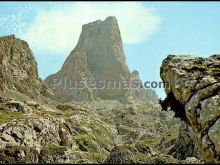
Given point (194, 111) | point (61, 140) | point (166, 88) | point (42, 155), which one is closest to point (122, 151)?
point (42, 155)

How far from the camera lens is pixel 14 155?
14212cm

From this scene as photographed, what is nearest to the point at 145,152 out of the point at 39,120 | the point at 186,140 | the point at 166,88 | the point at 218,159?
the point at 186,140

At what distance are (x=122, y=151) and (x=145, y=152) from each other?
185 feet

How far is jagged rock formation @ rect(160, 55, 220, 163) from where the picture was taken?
4975 centimetres

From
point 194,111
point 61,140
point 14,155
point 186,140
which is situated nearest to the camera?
point 194,111

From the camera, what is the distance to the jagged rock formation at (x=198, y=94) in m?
49.8

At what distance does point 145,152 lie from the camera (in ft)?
546

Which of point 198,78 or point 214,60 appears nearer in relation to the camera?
point 198,78

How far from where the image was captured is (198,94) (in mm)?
53000

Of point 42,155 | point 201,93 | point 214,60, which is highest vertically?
point 214,60

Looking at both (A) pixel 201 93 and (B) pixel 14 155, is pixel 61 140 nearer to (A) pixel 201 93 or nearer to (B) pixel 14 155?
(B) pixel 14 155

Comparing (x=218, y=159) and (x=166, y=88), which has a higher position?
(x=166, y=88)

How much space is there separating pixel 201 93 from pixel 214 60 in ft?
28.6

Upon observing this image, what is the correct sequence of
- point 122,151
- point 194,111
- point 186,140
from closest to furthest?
point 194,111 → point 122,151 → point 186,140
